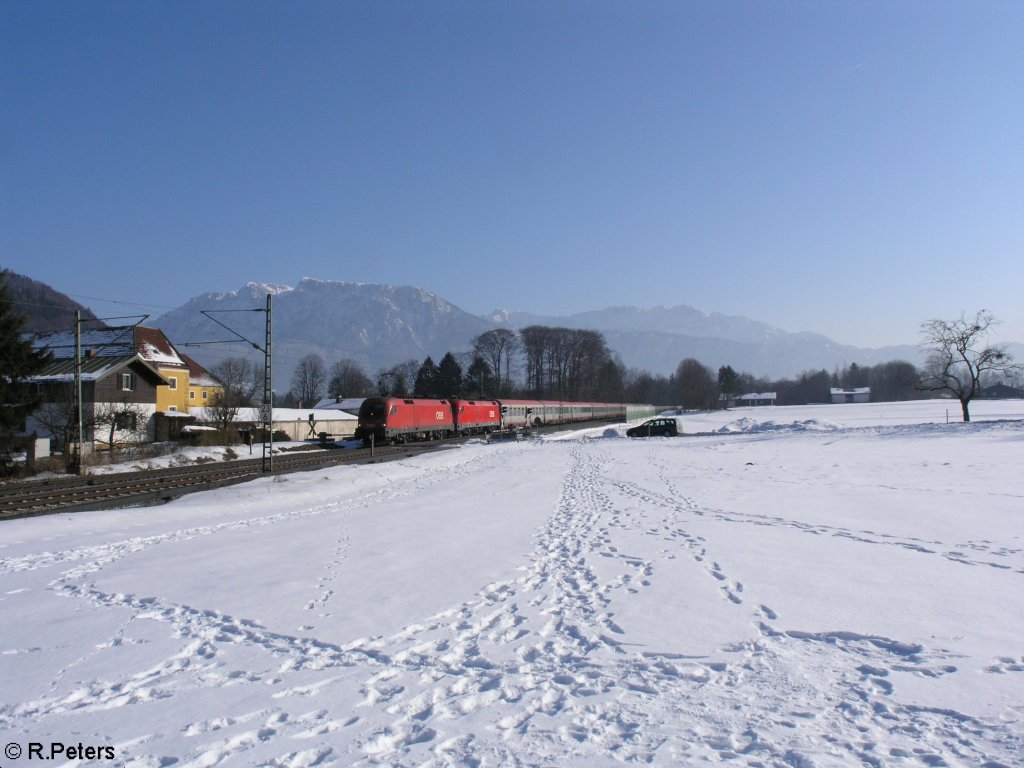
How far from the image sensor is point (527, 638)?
6625mm

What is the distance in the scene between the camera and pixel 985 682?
5301 millimetres

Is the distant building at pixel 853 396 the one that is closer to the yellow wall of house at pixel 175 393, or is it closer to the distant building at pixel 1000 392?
the distant building at pixel 1000 392

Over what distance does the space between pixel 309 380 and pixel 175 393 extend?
81226mm

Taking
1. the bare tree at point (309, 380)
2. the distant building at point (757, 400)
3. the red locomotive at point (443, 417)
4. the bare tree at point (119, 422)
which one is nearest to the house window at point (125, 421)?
the bare tree at point (119, 422)

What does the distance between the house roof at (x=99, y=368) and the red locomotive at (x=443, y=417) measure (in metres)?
15.4

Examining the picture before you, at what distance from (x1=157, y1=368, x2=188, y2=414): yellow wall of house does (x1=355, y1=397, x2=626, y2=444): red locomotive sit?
70.1 feet

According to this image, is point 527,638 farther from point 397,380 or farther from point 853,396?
point 853,396

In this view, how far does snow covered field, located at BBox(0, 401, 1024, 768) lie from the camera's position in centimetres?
455

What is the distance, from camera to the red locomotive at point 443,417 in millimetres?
45062

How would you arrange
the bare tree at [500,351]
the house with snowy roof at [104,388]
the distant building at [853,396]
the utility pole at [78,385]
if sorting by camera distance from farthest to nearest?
the distant building at [853,396], the bare tree at [500,351], the house with snowy roof at [104,388], the utility pole at [78,385]

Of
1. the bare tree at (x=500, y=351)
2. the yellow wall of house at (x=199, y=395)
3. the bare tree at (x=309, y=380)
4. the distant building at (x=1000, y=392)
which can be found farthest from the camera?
the distant building at (x=1000, y=392)

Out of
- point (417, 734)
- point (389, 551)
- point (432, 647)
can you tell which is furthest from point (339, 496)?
point (417, 734)

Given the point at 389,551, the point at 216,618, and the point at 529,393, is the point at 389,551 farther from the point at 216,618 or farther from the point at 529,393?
the point at 529,393

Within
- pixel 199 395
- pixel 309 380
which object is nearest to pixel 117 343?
pixel 199 395
